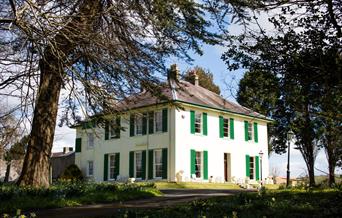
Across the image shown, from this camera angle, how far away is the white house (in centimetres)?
2734

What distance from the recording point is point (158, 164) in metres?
28.0

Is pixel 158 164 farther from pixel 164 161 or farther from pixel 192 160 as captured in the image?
pixel 192 160

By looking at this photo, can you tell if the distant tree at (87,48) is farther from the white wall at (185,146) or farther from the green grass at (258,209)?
the white wall at (185,146)

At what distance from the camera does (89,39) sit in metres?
8.67

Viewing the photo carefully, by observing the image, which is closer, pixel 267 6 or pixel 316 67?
pixel 316 67

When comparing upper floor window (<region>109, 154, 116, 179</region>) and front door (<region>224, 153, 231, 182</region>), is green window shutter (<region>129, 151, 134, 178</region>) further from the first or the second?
front door (<region>224, 153, 231, 182</region>)

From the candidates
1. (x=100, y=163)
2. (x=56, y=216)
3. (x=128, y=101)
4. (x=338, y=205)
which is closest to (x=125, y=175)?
(x=100, y=163)

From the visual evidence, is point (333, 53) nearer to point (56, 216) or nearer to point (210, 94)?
point (56, 216)

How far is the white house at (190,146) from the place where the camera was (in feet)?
89.7

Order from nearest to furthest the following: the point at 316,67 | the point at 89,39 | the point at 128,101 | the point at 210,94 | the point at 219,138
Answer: the point at 316,67
the point at 89,39
the point at 128,101
the point at 219,138
the point at 210,94

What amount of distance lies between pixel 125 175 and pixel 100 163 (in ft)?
11.3

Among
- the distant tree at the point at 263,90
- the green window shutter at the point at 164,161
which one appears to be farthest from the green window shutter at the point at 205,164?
the distant tree at the point at 263,90

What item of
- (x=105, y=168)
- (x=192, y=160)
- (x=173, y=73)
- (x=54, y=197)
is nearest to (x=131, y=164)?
(x=105, y=168)

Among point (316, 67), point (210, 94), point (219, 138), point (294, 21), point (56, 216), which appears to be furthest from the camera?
point (210, 94)
